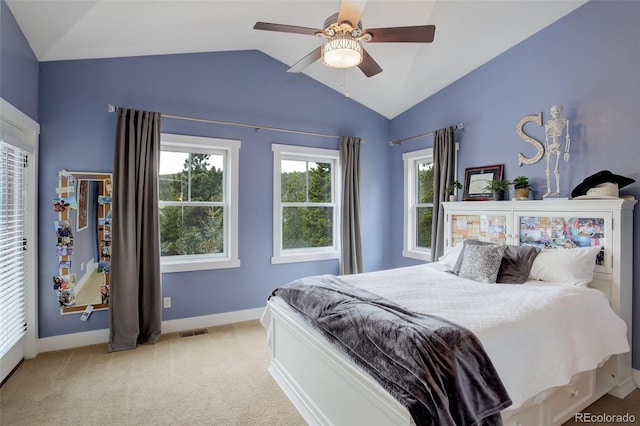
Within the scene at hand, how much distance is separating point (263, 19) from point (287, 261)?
274 centimetres

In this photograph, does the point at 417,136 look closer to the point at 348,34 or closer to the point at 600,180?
the point at 600,180

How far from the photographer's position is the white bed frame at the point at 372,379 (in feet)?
5.45

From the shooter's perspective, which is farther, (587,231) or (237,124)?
(237,124)

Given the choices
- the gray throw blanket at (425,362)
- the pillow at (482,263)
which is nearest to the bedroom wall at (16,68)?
the gray throw blanket at (425,362)

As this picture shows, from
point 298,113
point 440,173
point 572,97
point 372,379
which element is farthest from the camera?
point 298,113

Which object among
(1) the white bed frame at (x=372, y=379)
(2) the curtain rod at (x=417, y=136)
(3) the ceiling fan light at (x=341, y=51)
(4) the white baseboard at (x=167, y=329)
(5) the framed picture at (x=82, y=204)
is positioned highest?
(3) the ceiling fan light at (x=341, y=51)

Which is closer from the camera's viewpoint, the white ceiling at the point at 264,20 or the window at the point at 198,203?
the white ceiling at the point at 264,20

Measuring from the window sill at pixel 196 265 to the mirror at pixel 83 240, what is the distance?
0.54m

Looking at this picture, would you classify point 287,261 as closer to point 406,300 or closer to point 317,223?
point 317,223

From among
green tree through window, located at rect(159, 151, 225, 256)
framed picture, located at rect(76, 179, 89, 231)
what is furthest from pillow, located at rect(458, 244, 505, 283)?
framed picture, located at rect(76, 179, 89, 231)

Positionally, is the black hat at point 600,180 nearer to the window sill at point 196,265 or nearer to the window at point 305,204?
the window at point 305,204

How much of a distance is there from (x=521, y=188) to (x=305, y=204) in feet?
8.22

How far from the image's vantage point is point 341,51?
7.38ft

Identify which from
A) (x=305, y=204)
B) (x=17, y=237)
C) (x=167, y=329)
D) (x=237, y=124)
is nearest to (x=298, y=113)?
(x=237, y=124)
